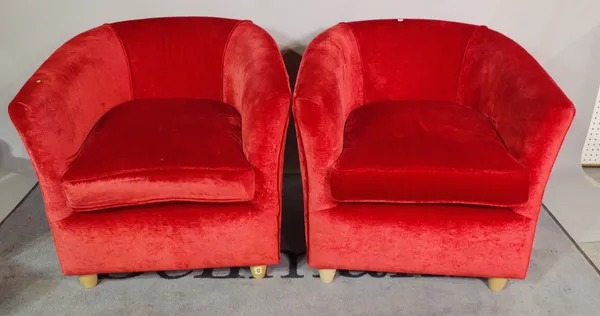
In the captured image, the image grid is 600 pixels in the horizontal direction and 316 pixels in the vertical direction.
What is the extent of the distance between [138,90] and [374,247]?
106 cm

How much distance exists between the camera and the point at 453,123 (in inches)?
71.6

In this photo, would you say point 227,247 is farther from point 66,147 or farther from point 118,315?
point 66,147

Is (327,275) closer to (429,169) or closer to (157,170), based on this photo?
(429,169)

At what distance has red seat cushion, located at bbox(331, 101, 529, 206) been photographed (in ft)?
5.12

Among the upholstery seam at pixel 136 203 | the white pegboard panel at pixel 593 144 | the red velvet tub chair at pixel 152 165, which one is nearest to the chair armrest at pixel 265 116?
the red velvet tub chair at pixel 152 165

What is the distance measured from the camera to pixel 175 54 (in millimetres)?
2043

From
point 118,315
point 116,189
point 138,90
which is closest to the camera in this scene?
point 116,189

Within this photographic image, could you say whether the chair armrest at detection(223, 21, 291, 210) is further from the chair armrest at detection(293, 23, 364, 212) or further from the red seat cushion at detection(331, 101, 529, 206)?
the red seat cushion at detection(331, 101, 529, 206)

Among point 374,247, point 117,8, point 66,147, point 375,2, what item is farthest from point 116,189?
point 375,2

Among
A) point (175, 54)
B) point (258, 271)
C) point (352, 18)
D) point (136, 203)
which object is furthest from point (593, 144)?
point (136, 203)

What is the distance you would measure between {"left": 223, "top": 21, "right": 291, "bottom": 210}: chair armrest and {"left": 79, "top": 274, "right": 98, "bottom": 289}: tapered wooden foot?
605 mm

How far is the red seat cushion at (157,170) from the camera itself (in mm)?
1588

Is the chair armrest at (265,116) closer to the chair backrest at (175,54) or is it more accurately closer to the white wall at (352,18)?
the chair backrest at (175,54)

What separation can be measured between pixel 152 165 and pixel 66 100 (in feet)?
1.18
